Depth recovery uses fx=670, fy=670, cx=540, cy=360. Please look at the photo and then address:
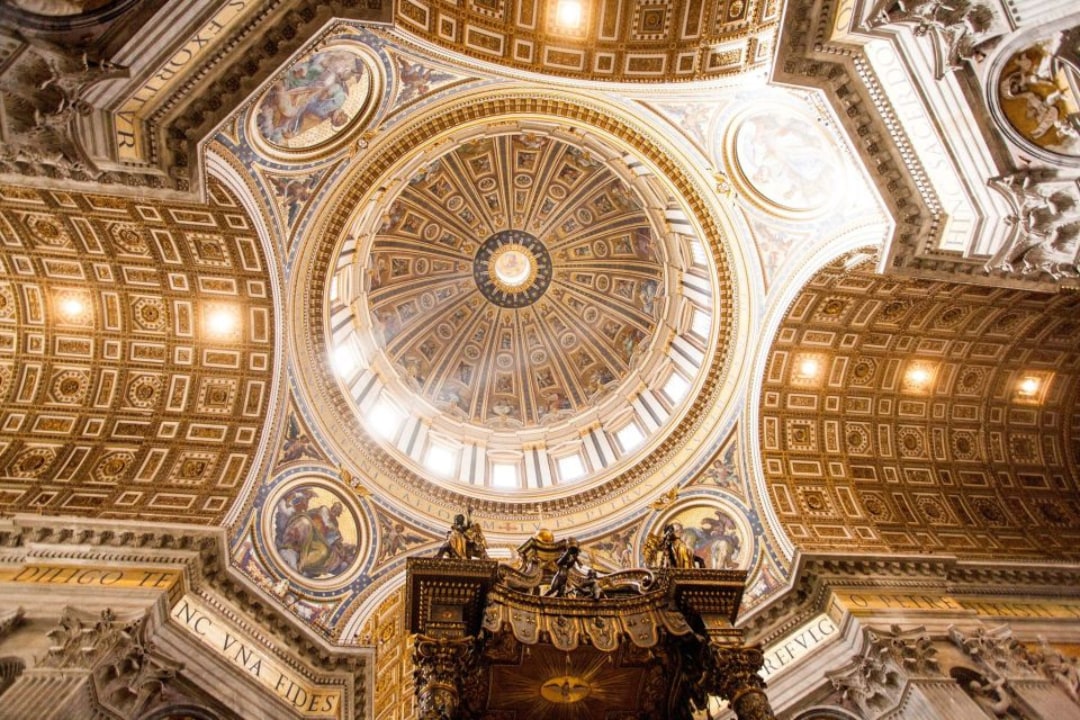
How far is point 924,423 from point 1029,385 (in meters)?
2.69

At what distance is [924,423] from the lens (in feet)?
54.1

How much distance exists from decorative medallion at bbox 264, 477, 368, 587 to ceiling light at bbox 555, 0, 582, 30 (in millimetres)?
11306

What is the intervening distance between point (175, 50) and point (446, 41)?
6.26m

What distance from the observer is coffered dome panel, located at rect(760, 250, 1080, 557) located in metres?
14.9

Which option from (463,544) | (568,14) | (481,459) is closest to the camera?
(463,544)

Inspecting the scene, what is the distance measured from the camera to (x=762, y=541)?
15250 mm

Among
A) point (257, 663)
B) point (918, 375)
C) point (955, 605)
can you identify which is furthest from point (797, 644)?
point (257, 663)

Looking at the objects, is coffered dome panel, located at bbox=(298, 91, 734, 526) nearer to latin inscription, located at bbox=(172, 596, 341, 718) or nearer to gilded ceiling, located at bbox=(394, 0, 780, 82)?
gilded ceiling, located at bbox=(394, 0, 780, 82)

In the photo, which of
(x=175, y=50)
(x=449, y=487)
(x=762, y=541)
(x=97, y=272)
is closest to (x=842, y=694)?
(x=762, y=541)

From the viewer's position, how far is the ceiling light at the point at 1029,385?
16328 millimetres

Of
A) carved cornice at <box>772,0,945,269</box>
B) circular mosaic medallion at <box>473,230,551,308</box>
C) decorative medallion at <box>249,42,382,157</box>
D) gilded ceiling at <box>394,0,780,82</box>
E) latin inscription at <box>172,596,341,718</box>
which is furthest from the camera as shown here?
circular mosaic medallion at <box>473,230,551,308</box>

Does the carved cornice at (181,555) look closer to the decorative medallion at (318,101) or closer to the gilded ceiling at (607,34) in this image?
the decorative medallion at (318,101)

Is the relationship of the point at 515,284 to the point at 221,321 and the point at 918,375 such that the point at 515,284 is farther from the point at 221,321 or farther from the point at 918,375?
the point at 918,375

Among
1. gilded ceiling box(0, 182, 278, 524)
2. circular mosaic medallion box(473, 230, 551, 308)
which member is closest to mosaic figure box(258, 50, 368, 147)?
gilded ceiling box(0, 182, 278, 524)
